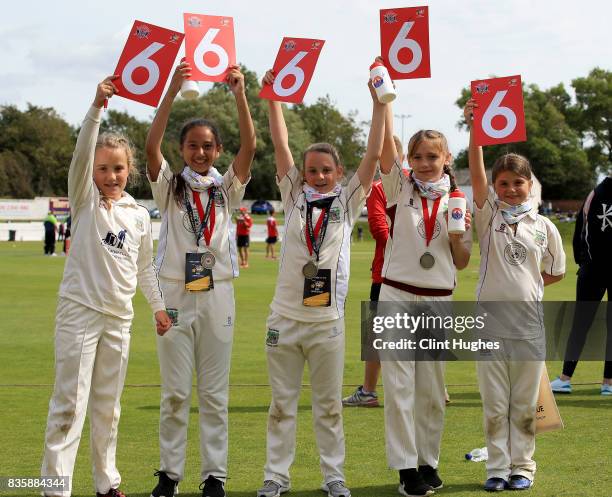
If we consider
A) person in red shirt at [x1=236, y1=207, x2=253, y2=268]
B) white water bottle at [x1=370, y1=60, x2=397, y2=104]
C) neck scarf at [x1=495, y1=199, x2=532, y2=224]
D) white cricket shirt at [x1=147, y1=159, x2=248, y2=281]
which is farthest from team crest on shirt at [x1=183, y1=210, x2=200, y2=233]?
person in red shirt at [x1=236, y1=207, x2=253, y2=268]

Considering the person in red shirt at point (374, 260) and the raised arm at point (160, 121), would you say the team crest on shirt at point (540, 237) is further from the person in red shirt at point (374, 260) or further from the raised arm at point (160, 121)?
the raised arm at point (160, 121)

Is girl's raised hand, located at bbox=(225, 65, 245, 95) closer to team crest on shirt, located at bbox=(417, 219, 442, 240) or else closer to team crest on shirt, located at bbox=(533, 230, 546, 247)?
team crest on shirt, located at bbox=(417, 219, 442, 240)

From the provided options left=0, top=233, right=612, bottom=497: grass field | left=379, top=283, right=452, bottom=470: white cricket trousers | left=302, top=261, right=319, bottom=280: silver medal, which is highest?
left=302, top=261, right=319, bottom=280: silver medal

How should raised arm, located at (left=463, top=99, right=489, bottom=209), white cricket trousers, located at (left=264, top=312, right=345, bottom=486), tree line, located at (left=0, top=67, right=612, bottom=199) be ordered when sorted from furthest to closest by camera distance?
tree line, located at (left=0, top=67, right=612, bottom=199), raised arm, located at (left=463, top=99, right=489, bottom=209), white cricket trousers, located at (left=264, top=312, right=345, bottom=486)

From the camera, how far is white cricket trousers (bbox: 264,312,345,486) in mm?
Answer: 5773

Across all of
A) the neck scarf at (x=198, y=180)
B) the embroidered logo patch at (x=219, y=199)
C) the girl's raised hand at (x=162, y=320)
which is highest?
the neck scarf at (x=198, y=180)

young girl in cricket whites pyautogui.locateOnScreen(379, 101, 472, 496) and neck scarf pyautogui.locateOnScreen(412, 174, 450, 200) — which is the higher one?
neck scarf pyautogui.locateOnScreen(412, 174, 450, 200)

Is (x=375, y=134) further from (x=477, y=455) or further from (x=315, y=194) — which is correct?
(x=477, y=455)

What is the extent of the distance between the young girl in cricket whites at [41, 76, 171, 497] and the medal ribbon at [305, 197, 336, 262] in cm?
99

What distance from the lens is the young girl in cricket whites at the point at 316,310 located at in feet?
18.9

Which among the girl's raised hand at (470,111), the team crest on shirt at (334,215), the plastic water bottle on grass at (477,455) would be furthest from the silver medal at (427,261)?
the plastic water bottle on grass at (477,455)

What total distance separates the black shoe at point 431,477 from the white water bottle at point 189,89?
276 centimetres

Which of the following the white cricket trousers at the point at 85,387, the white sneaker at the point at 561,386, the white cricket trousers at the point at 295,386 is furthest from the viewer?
the white sneaker at the point at 561,386

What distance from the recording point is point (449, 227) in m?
5.74
